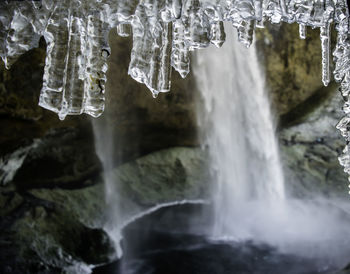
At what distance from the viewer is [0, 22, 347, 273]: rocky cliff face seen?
4625 millimetres

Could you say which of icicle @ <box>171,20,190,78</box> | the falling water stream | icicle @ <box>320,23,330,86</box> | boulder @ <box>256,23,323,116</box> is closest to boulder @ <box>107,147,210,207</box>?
the falling water stream

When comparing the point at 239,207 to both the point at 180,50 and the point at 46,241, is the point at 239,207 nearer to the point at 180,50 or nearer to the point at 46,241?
the point at 46,241

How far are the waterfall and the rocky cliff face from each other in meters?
0.24

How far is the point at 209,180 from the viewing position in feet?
24.3

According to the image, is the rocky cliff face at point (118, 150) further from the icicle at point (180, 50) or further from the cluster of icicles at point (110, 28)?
the icicle at point (180, 50)

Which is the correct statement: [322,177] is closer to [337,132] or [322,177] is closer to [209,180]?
[337,132]

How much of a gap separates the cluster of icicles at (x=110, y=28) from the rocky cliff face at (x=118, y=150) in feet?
9.19

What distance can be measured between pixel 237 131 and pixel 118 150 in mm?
2393

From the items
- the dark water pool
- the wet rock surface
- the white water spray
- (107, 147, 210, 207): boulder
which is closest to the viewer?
the dark water pool

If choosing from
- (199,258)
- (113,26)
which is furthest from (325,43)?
(199,258)

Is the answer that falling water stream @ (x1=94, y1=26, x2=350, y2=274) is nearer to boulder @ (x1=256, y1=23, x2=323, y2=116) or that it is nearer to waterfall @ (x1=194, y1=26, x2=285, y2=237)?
waterfall @ (x1=194, y1=26, x2=285, y2=237)

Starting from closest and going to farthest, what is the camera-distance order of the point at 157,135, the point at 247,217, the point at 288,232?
1. the point at 288,232
2. the point at 247,217
3. the point at 157,135

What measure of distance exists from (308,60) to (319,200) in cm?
253

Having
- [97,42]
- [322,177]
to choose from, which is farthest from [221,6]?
[322,177]
